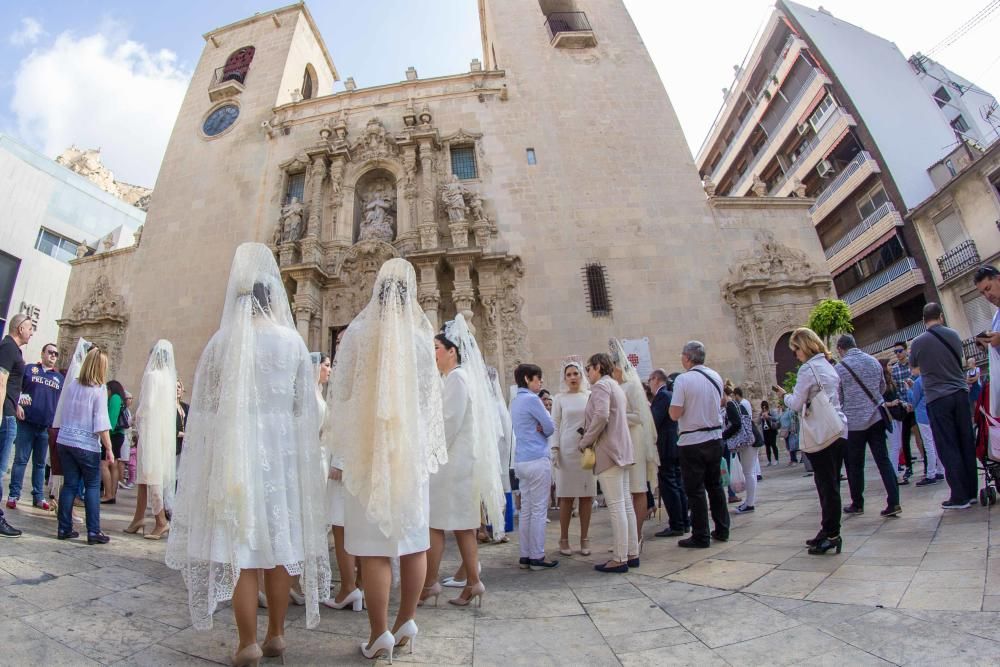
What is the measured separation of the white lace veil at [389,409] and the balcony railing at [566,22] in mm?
18660

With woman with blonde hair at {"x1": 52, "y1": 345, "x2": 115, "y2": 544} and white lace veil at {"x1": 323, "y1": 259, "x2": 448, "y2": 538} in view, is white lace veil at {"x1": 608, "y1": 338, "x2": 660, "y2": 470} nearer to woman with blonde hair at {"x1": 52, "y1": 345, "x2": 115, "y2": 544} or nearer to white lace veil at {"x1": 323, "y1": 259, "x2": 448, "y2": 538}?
white lace veil at {"x1": 323, "y1": 259, "x2": 448, "y2": 538}

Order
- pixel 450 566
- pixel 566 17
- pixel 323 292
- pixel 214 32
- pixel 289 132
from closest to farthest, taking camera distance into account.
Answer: pixel 450 566, pixel 323 292, pixel 289 132, pixel 566 17, pixel 214 32

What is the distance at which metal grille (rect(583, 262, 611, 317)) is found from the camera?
14.3m

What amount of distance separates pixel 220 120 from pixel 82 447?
18211mm

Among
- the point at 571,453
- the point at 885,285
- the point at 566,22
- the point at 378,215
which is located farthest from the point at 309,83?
the point at 885,285

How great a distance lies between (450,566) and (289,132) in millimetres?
17423

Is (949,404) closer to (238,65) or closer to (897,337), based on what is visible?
(897,337)

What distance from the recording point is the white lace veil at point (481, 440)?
12.7ft

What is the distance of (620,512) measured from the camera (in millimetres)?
4316

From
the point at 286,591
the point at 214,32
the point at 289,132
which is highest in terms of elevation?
the point at 214,32

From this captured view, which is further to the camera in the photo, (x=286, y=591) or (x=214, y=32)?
(x=214, y=32)

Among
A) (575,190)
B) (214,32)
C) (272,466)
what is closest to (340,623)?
(272,466)

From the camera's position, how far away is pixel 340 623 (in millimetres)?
3287

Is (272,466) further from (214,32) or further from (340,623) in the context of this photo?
(214,32)
